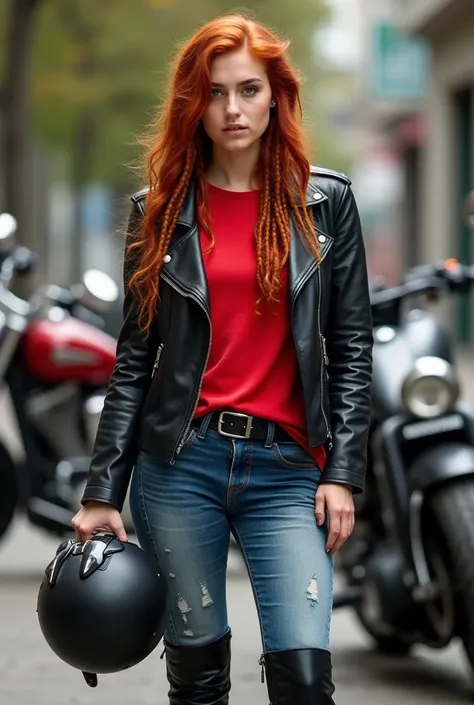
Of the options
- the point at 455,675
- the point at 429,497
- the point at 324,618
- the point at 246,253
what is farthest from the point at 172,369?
the point at 455,675

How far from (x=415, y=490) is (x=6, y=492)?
9.75 ft

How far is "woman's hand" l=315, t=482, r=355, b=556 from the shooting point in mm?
3408

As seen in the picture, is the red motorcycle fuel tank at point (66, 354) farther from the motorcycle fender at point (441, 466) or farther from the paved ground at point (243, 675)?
the motorcycle fender at point (441, 466)

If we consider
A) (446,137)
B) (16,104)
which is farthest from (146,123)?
(446,137)

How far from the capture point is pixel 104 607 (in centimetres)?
334

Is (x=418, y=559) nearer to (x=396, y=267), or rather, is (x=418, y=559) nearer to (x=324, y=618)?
(x=324, y=618)

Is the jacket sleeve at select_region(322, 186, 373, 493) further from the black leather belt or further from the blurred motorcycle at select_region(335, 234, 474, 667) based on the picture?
the blurred motorcycle at select_region(335, 234, 474, 667)

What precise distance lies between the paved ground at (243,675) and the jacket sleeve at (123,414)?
1.85 m

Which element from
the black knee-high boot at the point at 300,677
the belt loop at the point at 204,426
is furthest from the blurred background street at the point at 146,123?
the black knee-high boot at the point at 300,677

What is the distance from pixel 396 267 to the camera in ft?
136

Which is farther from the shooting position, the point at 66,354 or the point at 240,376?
the point at 66,354

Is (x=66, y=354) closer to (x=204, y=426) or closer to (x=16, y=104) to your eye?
(x=204, y=426)

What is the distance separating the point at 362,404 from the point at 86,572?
675 mm

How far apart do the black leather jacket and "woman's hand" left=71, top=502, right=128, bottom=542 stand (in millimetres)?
25
